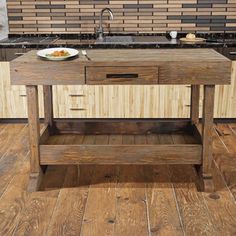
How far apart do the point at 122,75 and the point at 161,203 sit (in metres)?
0.84

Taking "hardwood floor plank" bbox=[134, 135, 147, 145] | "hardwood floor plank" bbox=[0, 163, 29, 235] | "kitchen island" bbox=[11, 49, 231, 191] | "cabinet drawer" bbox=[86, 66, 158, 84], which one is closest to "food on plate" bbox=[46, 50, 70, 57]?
"kitchen island" bbox=[11, 49, 231, 191]

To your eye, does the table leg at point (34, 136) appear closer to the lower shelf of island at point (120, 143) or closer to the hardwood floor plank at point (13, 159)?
the lower shelf of island at point (120, 143)

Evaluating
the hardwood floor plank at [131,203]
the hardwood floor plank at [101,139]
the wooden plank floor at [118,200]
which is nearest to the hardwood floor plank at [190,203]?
the wooden plank floor at [118,200]

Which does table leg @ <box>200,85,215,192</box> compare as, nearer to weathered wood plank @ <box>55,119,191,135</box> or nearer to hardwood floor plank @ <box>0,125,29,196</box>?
weathered wood plank @ <box>55,119,191,135</box>

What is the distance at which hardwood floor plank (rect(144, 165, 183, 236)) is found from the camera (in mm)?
2384

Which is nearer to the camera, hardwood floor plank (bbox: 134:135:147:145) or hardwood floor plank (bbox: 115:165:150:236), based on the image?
hardwood floor plank (bbox: 115:165:150:236)

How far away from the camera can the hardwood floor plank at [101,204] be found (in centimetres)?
238

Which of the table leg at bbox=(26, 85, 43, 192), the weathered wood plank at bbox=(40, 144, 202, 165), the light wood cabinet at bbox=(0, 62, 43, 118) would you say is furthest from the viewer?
the light wood cabinet at bbox=(0, 62, 43, 118)

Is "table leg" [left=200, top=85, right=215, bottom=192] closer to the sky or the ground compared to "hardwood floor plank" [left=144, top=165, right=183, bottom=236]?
closer to the sky

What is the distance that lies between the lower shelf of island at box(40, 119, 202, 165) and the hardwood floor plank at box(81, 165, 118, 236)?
0.19 metres

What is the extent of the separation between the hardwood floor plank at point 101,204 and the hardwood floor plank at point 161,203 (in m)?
0.23

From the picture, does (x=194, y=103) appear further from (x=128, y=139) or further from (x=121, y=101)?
(x=121, y=101)

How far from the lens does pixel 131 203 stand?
105 inches

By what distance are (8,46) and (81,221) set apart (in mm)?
2202
